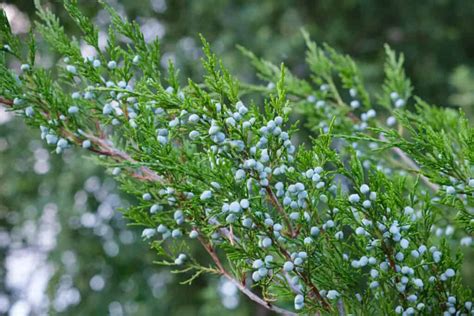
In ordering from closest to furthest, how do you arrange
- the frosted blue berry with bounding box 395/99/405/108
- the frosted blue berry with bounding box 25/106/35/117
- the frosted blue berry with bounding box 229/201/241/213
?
the frosted blue berry with bounding box 229/201/241/213 < the frosted blue berry with bounding box 25/106/35/117 < the frosted blue berry with bounding box 395/99/405/108

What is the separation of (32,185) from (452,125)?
5.07 meters

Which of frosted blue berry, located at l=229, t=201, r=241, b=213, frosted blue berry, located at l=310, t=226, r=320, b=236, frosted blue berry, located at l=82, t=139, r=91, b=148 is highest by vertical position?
frosted blue berry, located at l=310, t=226, r=320, b=236

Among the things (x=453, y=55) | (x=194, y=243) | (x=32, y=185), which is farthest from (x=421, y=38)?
(x=32, y=185)

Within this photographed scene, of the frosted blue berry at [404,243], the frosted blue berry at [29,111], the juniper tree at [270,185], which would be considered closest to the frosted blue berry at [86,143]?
the juniper tree at [270,185]

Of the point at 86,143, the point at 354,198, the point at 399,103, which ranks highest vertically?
the point at 399,103

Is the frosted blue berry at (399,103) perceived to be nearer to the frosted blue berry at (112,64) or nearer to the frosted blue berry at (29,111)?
the frosted blue berry at (112,64)

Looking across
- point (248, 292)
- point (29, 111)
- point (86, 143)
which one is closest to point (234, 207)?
point (248, 292)

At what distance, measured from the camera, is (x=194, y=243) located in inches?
222

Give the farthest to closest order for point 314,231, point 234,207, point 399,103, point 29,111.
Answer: point 399,103 < point 29,111 < point 314,231 < point 234,207

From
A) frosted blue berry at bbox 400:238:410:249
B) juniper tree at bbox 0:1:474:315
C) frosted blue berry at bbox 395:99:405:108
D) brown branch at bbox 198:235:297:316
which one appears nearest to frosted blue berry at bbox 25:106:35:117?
juniper tree at bbox 0:1:474:315

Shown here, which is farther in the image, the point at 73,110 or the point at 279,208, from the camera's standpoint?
the point at 73,110

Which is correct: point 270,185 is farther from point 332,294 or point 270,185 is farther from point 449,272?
point 449,272

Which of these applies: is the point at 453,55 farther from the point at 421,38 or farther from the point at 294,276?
the point at 294,276

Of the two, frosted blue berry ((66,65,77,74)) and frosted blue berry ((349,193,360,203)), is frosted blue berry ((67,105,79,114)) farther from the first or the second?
frosted blue berry ((349,193,360,203))
